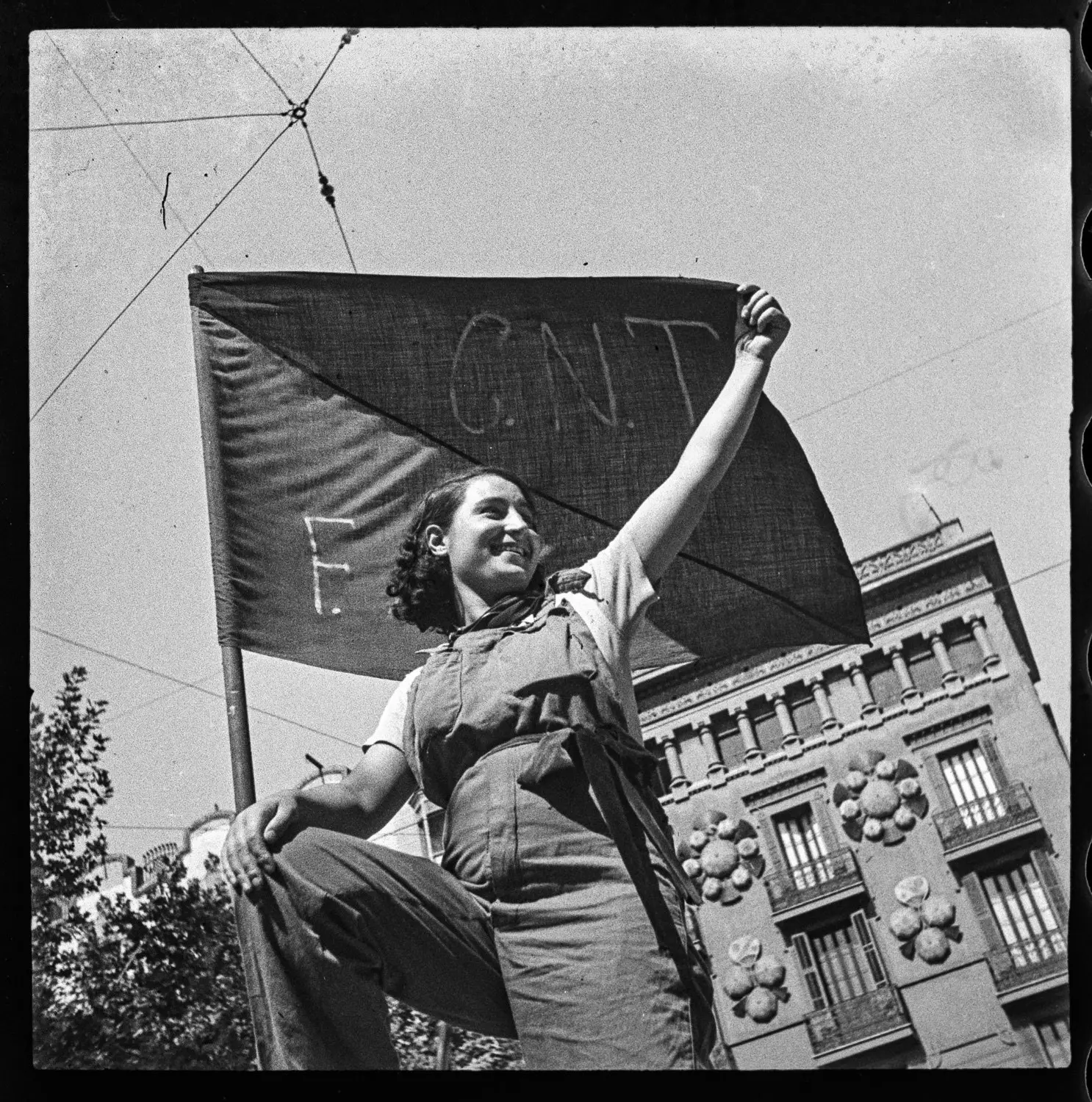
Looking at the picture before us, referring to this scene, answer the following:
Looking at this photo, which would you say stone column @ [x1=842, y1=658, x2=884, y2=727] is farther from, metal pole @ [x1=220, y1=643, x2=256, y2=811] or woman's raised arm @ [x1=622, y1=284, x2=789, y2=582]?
metal pole @ [x1=220, y1=643, x2=256, y2=811]

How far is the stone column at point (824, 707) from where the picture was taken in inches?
316

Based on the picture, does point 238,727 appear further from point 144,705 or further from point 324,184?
point 324,184

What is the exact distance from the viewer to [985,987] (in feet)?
24.8

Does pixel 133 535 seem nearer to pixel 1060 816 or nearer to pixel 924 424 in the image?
pixel 924 424

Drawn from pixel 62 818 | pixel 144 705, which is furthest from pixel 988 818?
pixel 62 818

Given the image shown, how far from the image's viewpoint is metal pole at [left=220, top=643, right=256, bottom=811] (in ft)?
26.0

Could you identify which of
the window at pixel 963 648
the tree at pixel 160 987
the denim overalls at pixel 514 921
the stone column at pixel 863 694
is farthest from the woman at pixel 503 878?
the window at pixel 963 648

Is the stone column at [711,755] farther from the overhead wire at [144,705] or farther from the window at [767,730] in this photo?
the overhead wire at [144,705]

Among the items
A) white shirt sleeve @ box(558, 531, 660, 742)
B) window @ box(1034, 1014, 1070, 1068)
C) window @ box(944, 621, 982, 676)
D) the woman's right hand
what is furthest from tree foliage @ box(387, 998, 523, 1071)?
window @ box(944, 621, 982, 676)

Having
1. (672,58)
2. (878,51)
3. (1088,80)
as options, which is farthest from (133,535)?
(1088,80)

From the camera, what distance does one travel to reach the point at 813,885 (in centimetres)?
784

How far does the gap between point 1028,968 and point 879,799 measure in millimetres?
881

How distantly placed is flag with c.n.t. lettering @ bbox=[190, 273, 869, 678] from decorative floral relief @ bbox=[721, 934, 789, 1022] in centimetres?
124

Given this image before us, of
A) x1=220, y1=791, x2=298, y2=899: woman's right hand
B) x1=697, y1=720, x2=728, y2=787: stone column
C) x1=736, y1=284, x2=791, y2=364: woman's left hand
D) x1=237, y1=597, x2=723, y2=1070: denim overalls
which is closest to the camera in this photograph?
x1=237, y1=597, x2=723, y2=1070: denim overalls
